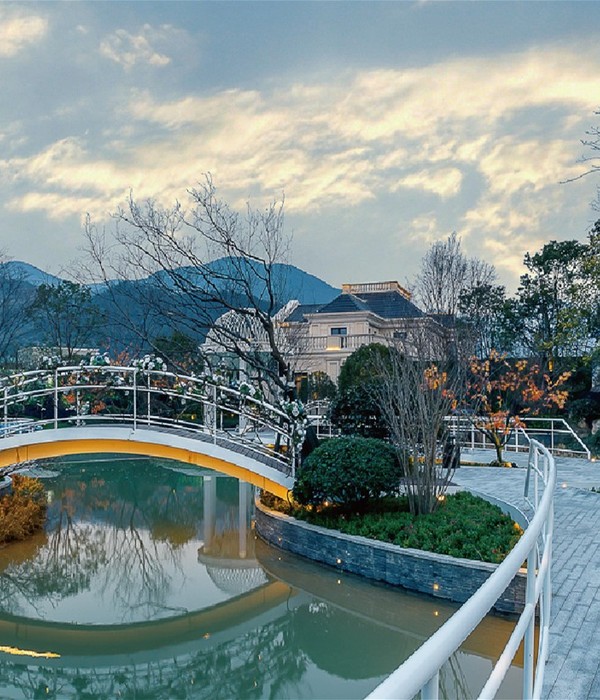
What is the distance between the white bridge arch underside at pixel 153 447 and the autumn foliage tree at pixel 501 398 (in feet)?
15.5

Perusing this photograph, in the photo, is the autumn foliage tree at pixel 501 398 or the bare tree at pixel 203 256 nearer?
the bare tree at pixel 203 256

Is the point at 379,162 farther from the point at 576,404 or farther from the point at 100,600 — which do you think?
the point at 100,600

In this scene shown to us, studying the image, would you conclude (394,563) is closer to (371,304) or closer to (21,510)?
(21,510)

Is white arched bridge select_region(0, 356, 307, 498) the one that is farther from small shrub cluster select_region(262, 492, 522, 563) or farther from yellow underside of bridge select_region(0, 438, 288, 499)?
small shrub cluster select_region(262, 492, 522, 563)

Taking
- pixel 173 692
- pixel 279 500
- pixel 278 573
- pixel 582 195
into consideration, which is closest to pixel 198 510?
pixel 279 500

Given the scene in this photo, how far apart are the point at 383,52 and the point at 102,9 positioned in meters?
5.39

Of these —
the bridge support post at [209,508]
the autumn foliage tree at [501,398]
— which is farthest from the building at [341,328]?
the bridge support post at [209,508]

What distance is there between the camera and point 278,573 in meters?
8.55

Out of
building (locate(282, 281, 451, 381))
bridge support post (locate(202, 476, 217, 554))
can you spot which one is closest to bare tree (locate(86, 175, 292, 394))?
bridge support post (locate(202, 476, 217, 554))

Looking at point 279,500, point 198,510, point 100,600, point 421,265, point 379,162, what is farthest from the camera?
point 421,265

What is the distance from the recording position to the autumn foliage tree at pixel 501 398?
43.8ft

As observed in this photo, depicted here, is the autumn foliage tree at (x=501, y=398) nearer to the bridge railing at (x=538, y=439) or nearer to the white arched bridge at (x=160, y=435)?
the bridge railing at (x=538, y=439)

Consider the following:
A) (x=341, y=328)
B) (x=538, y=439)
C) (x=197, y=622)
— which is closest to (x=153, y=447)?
(x=197, y=622)

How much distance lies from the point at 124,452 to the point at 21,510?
2406 millimetres
